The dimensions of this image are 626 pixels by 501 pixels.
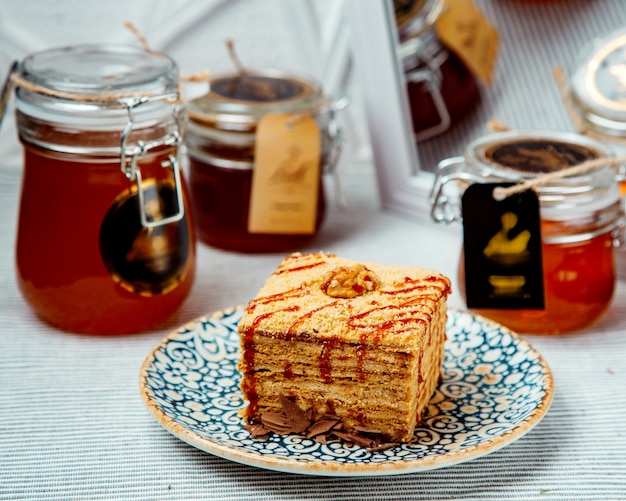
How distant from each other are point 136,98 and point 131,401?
15.3 inches

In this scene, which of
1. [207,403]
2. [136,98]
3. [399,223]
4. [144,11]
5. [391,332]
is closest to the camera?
[391,332]

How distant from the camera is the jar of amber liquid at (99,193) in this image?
1.10 meters

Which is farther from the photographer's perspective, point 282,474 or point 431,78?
point 431,78

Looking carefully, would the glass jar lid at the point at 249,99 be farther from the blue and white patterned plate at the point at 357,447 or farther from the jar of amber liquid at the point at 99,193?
the blue and white patterned plate at the point at 357,447

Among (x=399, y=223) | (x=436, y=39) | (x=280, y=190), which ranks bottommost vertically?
(x=399, y=223)

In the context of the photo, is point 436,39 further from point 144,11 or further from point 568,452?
point 568,452

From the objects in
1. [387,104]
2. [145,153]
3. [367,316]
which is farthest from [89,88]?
[387,104]

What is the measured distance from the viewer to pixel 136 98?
1.09 meters

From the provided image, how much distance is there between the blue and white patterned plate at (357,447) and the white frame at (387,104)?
464 mm

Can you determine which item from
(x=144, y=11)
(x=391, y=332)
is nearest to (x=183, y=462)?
(x=391, y=332)

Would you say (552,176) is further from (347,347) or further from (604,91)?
(347,347)

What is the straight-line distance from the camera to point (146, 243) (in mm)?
1142

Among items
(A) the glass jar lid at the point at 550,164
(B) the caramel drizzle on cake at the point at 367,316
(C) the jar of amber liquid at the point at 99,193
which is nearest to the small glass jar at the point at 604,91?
(A) the glass jar lid at the point at 550,164

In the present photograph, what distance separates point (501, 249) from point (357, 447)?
393mm
